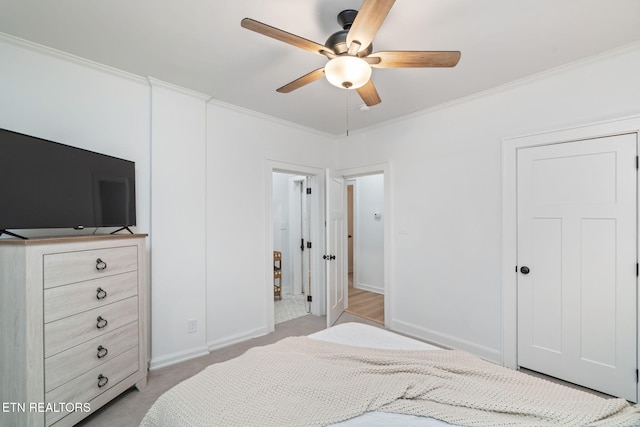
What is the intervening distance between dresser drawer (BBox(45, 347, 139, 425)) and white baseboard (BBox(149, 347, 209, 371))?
0.36 metres

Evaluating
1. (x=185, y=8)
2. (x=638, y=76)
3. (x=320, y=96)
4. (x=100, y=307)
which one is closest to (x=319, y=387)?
(x=100, y=307)

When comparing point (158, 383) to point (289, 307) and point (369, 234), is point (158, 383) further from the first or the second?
point (369, 234)

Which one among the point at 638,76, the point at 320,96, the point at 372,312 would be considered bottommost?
the point at 372,312

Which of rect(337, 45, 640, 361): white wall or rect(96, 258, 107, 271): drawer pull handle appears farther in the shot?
rect(337, 45, 640, 361): white wall

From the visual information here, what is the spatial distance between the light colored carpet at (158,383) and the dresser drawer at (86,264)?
96cm

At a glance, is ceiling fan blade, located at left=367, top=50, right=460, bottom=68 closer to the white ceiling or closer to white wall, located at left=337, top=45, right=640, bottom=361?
the white ceiling

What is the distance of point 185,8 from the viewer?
1626 mm

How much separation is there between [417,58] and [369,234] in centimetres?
413

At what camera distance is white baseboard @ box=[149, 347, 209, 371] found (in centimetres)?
249

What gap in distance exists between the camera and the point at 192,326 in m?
2.72

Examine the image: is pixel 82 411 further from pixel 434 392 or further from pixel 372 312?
pixel 372 312

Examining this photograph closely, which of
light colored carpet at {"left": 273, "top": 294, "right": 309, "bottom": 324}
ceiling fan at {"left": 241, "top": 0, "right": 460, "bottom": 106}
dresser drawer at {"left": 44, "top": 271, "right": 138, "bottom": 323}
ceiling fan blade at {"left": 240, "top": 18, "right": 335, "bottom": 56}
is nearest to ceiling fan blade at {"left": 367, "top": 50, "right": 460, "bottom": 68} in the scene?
ceiling fan at {"left": 241, "top": 0, "right": 460, "bottom": 106}

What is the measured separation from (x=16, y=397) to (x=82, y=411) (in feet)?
1.24

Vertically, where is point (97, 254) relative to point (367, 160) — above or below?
below
